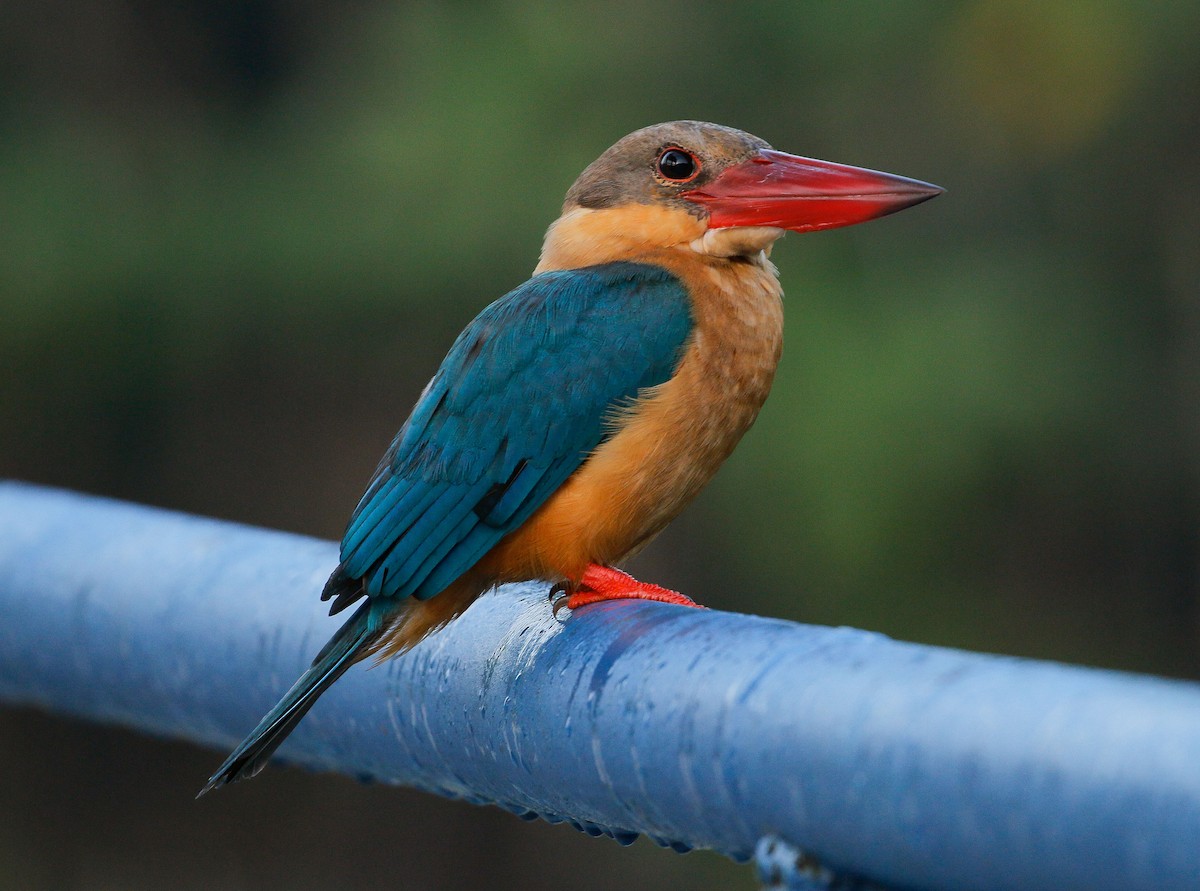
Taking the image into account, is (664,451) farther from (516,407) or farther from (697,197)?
(697,197)

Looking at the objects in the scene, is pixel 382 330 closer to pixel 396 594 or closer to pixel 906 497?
pixel 906 497

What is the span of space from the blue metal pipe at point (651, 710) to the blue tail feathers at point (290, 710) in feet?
0.07

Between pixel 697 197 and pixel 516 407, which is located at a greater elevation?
pixel 697 197

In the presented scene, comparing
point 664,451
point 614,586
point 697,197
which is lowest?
point 614,586

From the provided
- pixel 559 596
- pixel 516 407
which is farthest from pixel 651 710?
pixel 516 407

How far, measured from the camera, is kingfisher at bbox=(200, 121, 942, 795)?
2.23 metres

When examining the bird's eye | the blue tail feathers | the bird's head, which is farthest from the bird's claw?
the bird's eye

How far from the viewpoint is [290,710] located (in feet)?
5.90

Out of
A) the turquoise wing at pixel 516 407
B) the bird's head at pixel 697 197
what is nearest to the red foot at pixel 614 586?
the turquoise wing at pixel 516 407

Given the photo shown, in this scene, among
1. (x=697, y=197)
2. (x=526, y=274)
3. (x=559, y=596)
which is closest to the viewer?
(x=559, y=596)

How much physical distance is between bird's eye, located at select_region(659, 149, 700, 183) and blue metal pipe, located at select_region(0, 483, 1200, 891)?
37.3 inches

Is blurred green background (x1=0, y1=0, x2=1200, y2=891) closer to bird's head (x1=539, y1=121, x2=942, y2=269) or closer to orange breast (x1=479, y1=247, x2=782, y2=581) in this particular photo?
bird's head (x1=539, y1=121, x2=942, y2=269)

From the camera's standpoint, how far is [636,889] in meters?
6.05

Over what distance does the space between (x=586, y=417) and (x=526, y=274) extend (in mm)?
3032
